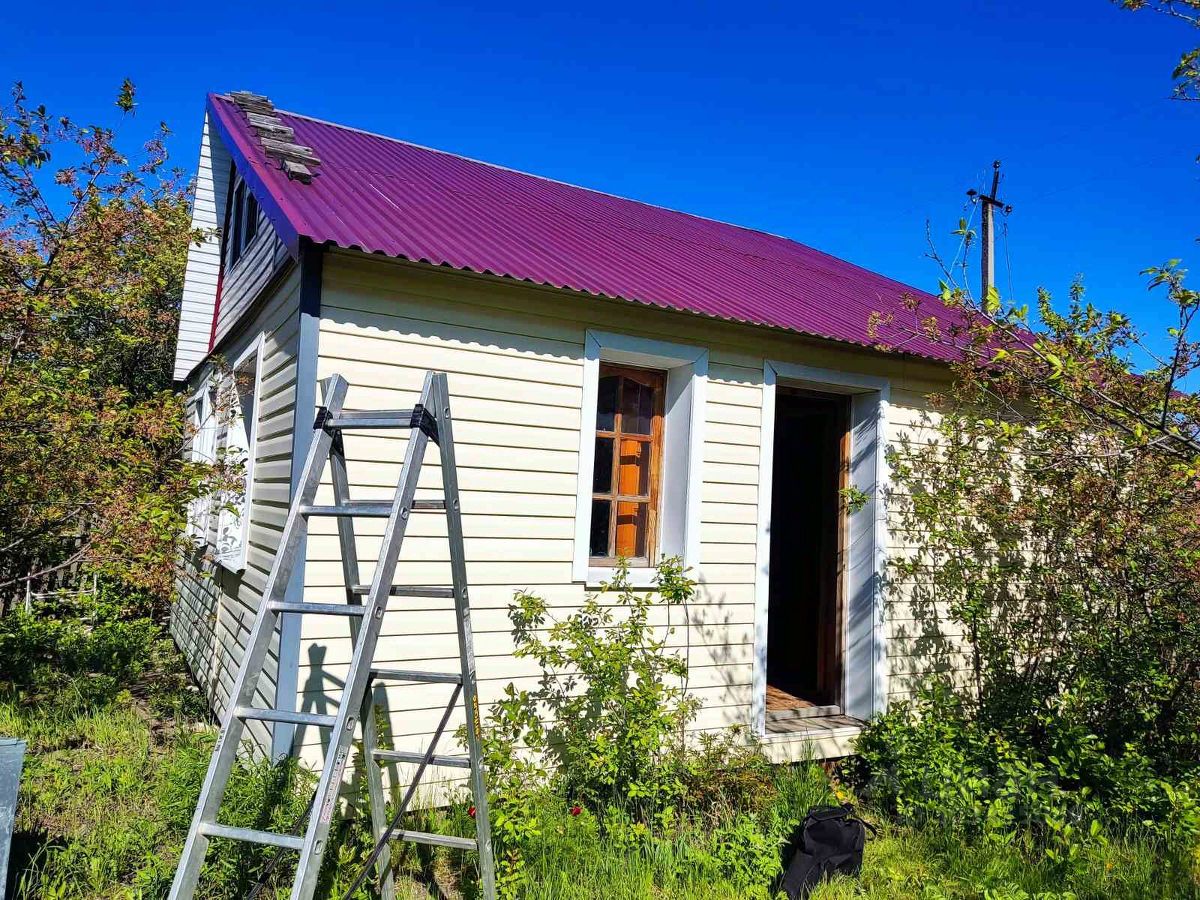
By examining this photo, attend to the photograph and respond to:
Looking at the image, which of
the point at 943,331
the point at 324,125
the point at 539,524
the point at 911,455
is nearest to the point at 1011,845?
the point at 911,455

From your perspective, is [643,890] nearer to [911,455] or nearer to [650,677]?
[650,677]

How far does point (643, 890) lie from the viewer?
3930 mm

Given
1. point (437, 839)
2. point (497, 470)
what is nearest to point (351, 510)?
point (437, 839)

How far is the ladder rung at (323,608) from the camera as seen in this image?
9.37 feet

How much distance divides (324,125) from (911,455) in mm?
7159

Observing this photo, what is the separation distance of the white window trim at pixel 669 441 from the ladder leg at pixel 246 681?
223 centimetres

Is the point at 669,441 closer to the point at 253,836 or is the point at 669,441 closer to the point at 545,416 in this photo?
the point at 545,416

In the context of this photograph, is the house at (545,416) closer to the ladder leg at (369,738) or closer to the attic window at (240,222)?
the attic window at (240,222)

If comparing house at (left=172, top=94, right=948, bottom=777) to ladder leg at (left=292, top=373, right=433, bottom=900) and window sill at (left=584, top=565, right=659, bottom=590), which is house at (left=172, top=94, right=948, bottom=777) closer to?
window sill at (left=584, top=565, right=659, bottom=590)

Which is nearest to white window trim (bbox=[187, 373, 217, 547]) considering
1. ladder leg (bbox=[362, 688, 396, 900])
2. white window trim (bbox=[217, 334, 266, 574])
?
white window trim (bbox=[217, 334, 266, 574])

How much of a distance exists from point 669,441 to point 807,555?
2.97m

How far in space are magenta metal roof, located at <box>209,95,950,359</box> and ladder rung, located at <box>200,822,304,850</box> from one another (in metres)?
2.80

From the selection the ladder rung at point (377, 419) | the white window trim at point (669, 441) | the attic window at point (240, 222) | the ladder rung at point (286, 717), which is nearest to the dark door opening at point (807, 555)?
the white window trim at point (669, 441)

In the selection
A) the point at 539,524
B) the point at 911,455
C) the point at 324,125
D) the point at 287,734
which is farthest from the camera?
the point at 324,125
